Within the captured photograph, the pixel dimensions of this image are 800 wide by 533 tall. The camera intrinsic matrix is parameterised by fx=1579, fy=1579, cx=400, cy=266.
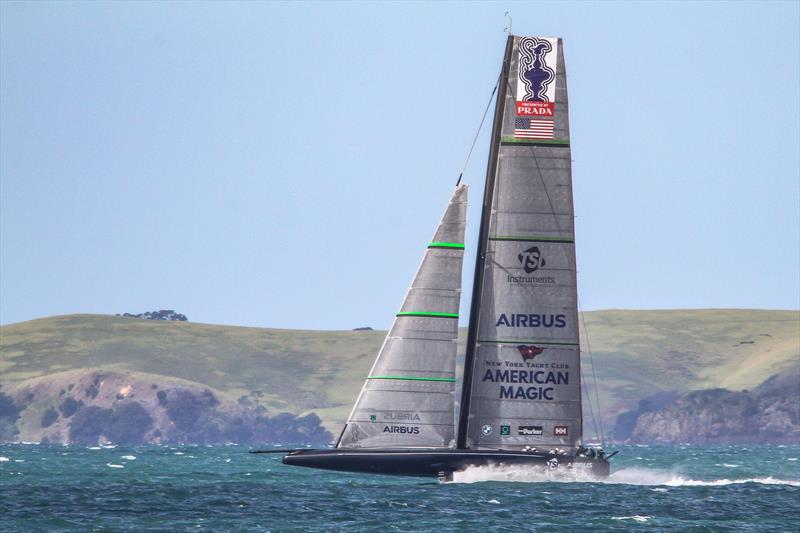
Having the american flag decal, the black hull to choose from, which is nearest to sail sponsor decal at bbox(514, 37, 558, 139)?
the american flag decal

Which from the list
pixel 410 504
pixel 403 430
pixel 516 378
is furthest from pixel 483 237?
pixel 410 504

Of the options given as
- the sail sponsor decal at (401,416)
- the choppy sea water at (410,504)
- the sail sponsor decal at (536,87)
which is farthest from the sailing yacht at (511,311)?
the choppy sea water at (410,504)

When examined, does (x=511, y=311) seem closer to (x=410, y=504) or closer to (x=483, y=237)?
(x=483, y=237)

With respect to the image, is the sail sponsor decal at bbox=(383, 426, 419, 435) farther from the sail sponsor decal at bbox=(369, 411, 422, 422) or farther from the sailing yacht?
the sailing yacht

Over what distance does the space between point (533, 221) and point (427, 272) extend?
358cm

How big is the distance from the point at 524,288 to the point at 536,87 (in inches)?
241

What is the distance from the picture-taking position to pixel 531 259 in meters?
48.2

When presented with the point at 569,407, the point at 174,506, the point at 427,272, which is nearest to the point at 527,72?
the point at 427,272

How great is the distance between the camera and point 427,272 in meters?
48.0

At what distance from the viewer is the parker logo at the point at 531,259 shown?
48188 millimetres

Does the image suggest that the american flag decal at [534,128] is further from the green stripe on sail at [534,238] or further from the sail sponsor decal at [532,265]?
the sail sponsor decal at [532,265]

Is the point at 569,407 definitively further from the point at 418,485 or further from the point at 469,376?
the point at 418,485

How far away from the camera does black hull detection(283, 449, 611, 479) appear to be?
153 feet

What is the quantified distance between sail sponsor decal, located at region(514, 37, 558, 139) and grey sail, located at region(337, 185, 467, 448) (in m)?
5.00
